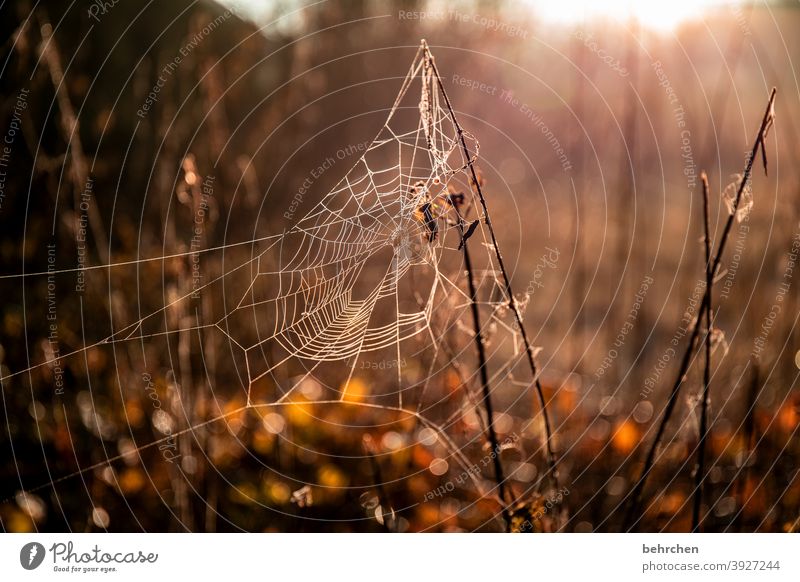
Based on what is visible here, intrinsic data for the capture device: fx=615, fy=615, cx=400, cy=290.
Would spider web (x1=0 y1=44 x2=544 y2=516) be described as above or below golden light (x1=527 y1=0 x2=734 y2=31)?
→ below

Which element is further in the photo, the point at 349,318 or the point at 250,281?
the point at 250,281

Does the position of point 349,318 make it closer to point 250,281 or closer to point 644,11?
point 250,281

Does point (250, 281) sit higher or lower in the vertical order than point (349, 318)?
higher

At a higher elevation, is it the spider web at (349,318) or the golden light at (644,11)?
the golden light at (644,11)

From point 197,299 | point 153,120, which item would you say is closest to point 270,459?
point 197,299

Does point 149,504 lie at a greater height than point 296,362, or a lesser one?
lesser

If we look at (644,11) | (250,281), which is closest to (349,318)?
(250,281)
